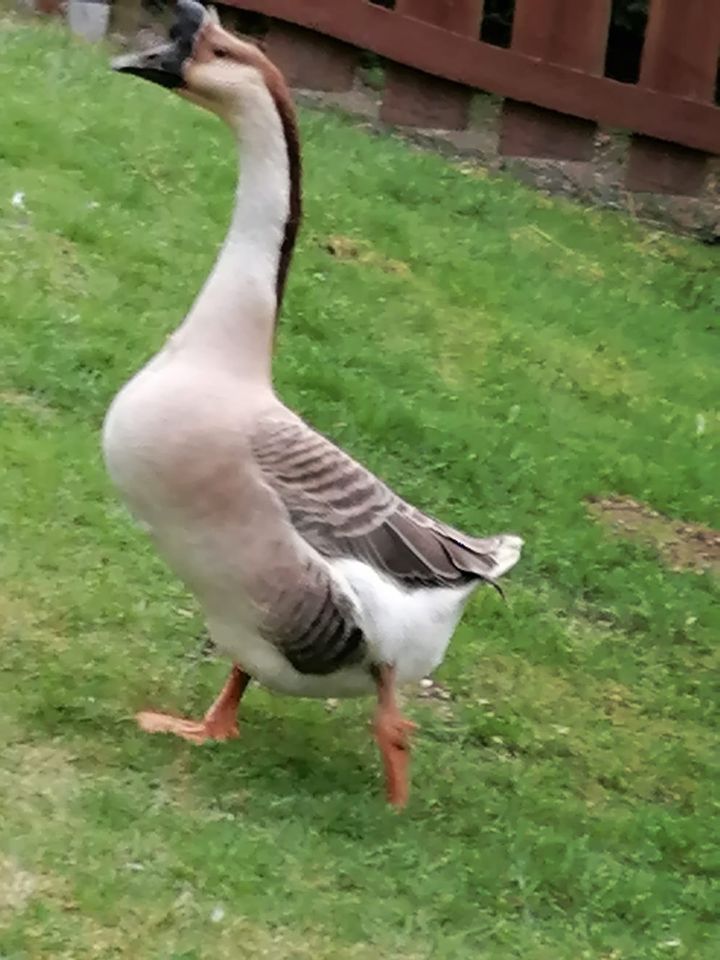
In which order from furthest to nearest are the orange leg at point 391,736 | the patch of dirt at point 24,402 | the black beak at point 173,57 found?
the patch of dirt at point 24,402 → the orange leg at point 391,736 → the black beak at point 173,57

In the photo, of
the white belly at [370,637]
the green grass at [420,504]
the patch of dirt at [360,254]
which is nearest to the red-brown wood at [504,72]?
the green grass at [420,504]

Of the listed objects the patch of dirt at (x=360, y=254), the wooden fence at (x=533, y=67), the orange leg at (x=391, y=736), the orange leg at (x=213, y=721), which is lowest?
the orange leg at (x=213, y=721)

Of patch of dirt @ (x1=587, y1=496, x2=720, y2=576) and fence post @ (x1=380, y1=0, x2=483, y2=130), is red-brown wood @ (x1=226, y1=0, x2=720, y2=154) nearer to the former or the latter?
fence post @ (x1=380, y1=0, x2=483, y2=130)

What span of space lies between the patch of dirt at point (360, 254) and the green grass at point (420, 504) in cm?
2

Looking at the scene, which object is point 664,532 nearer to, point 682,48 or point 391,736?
point 391,736

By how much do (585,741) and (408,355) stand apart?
7.33 feet

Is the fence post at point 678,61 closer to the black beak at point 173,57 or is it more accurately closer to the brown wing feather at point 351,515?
the brown wing feather at point 351,515

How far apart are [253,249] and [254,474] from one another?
482 mm

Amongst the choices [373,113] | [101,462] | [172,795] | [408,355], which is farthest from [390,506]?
[373,113]

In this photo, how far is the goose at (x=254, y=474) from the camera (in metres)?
3.29

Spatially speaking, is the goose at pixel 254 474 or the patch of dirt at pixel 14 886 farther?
the goose at pixel 254 474

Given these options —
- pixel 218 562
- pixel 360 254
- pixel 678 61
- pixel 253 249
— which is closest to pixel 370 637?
pixel 218 562

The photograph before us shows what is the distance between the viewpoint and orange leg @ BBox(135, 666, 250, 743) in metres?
3.66

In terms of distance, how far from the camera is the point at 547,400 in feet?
20.3
